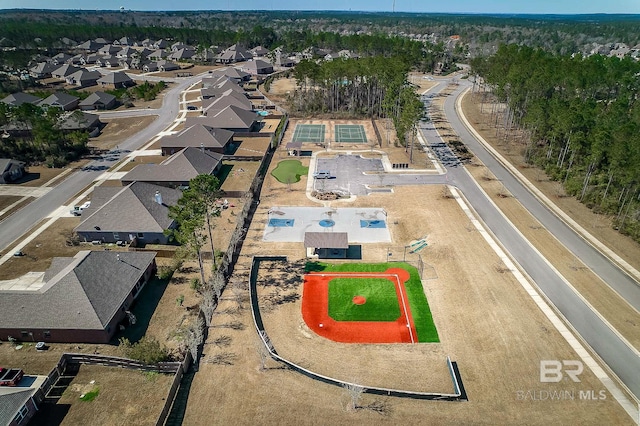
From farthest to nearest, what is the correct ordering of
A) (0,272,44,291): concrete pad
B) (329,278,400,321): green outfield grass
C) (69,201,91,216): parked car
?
1. (69,201,91,216): parked car
2. (0,272,44,291): concrete pad
3. (329,278,400,321): green outfield grass

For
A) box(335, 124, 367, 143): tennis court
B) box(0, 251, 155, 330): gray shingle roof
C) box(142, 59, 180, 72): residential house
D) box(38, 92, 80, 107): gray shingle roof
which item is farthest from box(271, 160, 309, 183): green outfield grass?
box(142, 59, 180, 72): residential house

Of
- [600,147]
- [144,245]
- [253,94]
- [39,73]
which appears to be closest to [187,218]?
[144,245]

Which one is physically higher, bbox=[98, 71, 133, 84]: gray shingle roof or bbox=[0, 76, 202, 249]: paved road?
bbox=[98, 71, 133, 84]: gray shingle roof

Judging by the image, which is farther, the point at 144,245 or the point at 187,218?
the point at 144,245

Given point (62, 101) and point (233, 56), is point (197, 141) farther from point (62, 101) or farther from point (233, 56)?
point (233, 56)

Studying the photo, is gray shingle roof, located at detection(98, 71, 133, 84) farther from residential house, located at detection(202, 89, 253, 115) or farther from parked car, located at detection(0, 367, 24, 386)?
parked car, located at detection(0, 367, 24, 386)

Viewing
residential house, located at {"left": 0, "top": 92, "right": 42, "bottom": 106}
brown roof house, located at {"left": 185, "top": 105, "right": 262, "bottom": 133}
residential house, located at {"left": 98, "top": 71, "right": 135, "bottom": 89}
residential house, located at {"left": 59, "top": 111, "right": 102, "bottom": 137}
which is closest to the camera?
residential house, located at {"left": 59, "top": 111, "right": 102, "bottom": 137}

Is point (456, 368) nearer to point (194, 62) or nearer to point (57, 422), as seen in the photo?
point (57, 422)

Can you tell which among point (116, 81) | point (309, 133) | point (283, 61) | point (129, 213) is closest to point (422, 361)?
point (129, 213)
